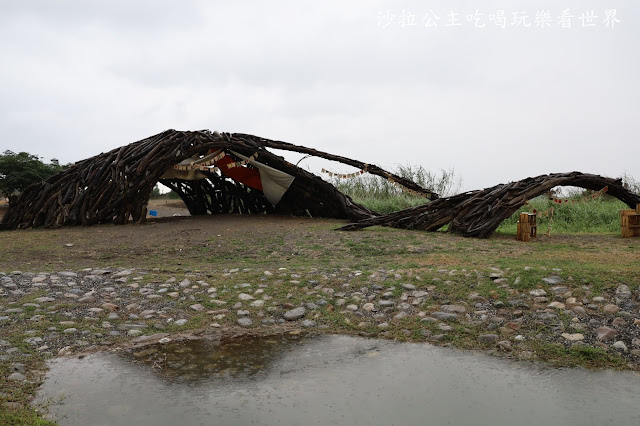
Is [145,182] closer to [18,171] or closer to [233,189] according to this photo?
[233,189]

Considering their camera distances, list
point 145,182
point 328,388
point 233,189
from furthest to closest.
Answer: point 233,189
point 145,182
point 328,388

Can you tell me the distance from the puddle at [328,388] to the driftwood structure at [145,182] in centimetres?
749

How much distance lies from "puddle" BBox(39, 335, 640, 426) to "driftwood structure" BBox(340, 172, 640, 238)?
5.93 m

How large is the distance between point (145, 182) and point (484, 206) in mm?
6494

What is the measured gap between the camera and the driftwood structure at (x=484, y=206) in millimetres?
9578

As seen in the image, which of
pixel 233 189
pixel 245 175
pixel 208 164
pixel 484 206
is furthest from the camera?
pixel 233 189

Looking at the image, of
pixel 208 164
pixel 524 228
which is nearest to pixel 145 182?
pixel 208 164

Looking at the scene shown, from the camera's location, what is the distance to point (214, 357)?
4.00 metres

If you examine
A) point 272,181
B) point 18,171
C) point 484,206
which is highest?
point 18,171

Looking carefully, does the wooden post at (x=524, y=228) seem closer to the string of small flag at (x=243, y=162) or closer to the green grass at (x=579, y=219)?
the green grass at (x=579, y=219)

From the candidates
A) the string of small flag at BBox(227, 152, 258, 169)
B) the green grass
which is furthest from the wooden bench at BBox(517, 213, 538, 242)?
the string of small flag at BBox(227, 152, 258, 169)

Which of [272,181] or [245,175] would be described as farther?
[245,175]

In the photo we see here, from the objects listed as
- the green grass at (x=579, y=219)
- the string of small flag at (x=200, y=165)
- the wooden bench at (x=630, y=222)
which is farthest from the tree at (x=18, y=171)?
the wooden bench at (x=630, y=222)

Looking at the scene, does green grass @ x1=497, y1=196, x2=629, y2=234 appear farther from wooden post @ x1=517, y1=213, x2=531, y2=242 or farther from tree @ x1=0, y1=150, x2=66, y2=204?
tree @ x1=0, y1=150, x2=66, y2=204
